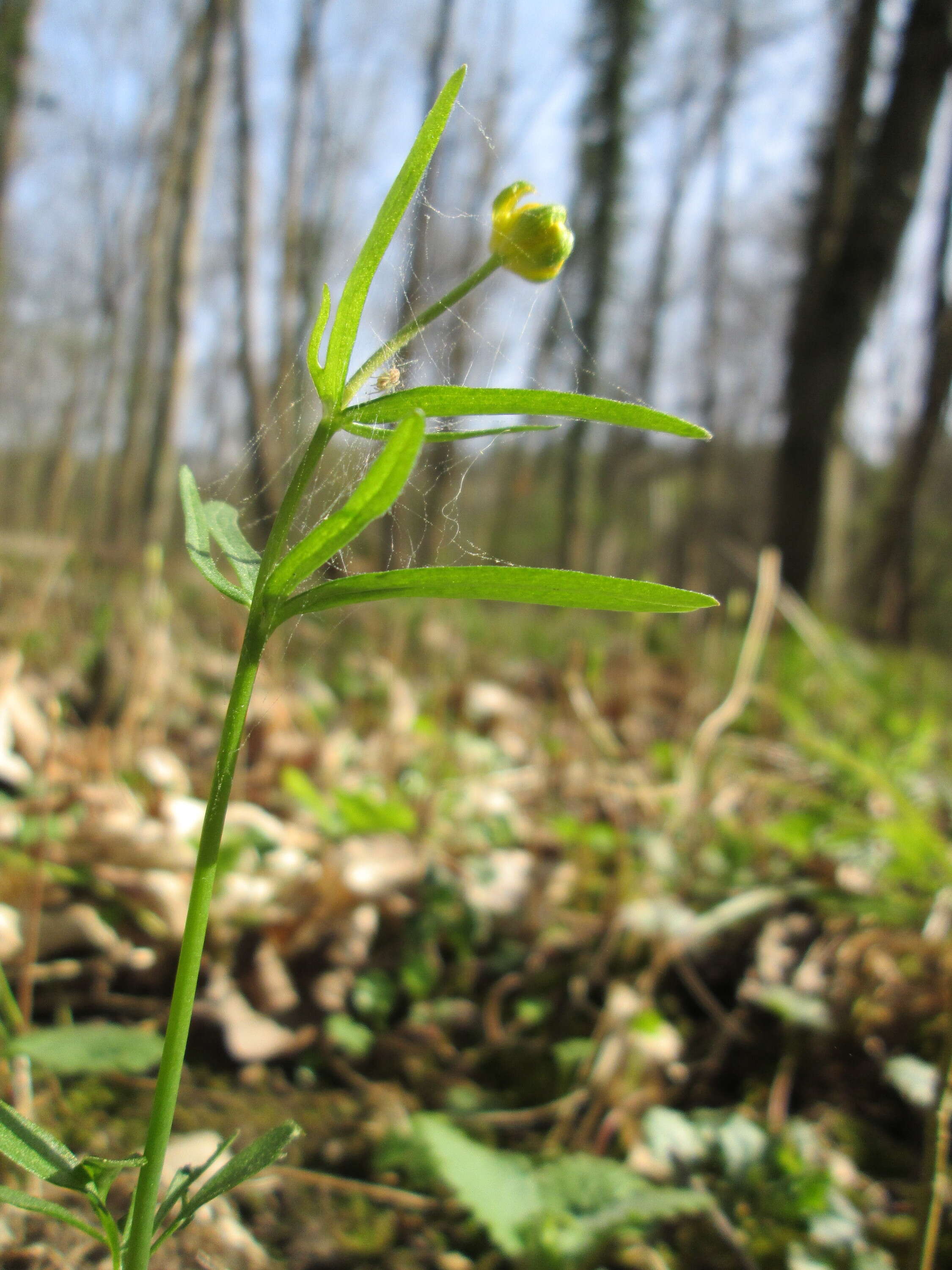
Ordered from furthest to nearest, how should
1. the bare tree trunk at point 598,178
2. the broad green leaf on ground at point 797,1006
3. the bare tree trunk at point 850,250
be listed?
the bare tree trunk at point 598,178 → the bare tree trunk at point 850,250 → the broad green leaf on ground at point 797,1006

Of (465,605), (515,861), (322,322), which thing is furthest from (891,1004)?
(465,605)

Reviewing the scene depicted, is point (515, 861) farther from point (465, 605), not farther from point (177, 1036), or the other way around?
point (465, 605)

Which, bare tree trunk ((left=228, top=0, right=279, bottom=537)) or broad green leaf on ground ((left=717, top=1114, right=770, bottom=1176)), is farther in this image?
bare tree trunk ((left=228, top=0, right=279, bottom=537))

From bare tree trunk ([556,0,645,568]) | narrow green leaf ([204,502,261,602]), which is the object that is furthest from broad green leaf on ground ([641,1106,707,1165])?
bare tree trunk ([556,0,645,568])

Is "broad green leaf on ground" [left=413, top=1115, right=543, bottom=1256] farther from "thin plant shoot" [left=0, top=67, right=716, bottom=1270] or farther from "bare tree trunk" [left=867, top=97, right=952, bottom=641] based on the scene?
"bare tree trunk" [left=867, top=97, right=952, bottom=641]

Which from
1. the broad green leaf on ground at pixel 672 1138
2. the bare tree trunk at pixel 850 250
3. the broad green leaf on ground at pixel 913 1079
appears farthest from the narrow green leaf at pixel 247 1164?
the bare tree trunk at pixel 850 250

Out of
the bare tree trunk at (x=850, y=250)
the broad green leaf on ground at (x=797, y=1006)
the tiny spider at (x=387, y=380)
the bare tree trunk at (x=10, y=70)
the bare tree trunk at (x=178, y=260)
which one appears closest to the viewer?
the tiny spider at (x=387, y=380)

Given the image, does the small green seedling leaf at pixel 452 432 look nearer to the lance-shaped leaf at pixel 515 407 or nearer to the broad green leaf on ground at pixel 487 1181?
the lance-shaped leaf at pixel 515 407
